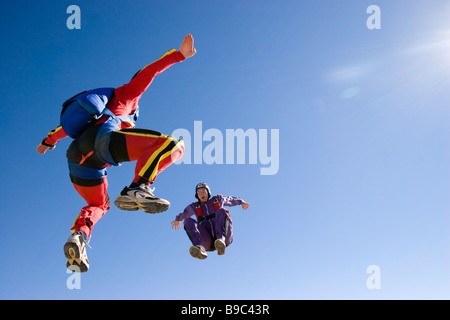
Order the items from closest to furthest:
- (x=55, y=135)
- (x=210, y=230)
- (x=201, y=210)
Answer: (x=55, y=135) → (x=210, y=230) → (x=201, y=210)

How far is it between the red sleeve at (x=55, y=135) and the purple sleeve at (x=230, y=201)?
10.2 feet

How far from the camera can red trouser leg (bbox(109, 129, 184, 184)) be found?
10.7ft

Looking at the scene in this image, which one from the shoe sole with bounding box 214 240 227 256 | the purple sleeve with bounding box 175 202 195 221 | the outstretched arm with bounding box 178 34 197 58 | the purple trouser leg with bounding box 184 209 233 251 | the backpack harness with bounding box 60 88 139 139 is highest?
the outstretched arm with bounding box 178 34 197 58

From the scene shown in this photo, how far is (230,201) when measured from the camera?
6867mm

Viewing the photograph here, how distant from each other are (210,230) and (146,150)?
342 cm

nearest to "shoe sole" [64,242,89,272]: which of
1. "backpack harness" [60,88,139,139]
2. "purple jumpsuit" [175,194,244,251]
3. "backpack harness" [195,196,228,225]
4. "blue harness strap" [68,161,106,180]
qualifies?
"blue harness strap" [68,161,106,180]

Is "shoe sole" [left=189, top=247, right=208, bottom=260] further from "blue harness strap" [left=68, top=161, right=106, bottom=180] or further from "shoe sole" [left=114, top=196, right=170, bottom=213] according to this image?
"shoe sole" [left=114, top=196, right=170, bottom=213]

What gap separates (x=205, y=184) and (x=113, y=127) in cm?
340

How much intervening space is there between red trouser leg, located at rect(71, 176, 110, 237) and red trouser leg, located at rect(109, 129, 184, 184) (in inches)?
36.8

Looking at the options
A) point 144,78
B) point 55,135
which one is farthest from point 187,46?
point 55,135

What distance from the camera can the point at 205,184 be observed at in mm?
6859

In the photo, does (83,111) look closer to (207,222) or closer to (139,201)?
(139,201)

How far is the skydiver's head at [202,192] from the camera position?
6.78 meters

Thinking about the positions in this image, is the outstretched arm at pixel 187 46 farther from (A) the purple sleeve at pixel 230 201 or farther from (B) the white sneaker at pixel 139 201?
(A) the purple sleeve at pixel 230 201
